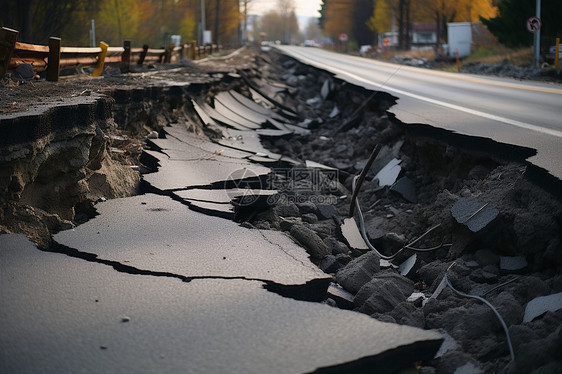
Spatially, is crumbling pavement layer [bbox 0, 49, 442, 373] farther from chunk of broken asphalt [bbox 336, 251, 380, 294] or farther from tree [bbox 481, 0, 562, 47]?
tree [bbox 481, 0, 562, 47]

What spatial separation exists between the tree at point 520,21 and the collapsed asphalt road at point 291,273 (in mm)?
23372

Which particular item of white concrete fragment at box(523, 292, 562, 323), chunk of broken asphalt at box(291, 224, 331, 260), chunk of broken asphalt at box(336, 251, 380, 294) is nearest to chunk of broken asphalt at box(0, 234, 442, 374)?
white concrete fragment at box(523, 292, 562, 323)

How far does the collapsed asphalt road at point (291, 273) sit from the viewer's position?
2621 mm

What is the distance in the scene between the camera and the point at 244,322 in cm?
281

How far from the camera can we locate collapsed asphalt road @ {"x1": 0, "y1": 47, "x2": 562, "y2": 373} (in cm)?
262

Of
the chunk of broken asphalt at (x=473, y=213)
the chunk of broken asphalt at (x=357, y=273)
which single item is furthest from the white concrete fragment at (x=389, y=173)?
the chunk of broken asphalt at (x=357, y=273)

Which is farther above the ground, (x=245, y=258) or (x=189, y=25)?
(x=189, y=25)

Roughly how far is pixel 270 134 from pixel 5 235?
764 centimetres

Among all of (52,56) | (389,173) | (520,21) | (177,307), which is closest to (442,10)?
(520,21)

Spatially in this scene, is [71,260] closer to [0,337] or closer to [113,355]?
[0,337]

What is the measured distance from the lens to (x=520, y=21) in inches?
1183

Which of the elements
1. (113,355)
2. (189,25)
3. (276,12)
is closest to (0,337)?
(113,355)

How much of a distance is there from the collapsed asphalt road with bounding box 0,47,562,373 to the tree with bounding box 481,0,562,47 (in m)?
23.4

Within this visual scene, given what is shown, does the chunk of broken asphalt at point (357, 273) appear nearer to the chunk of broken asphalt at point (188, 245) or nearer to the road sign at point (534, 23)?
the chunk of broken asphalt at point (188, 245)
